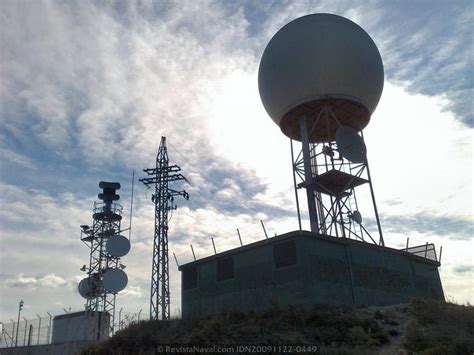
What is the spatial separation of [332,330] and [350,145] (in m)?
14.0

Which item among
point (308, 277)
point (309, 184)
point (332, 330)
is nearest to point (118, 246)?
point (309, 184)

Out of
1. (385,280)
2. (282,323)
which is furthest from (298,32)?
(282,323)

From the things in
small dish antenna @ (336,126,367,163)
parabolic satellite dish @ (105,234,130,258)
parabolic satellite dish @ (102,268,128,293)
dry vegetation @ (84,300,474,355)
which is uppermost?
small dish antenna @ (336,126,367,163)

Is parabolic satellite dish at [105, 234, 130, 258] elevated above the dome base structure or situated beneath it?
situated beneath

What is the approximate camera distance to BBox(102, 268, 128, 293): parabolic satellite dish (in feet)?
129

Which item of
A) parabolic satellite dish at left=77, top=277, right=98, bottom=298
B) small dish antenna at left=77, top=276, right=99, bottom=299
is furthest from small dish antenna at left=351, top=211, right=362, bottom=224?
parabolic satellite dish at left=77, top=277, right=98, bottom=298

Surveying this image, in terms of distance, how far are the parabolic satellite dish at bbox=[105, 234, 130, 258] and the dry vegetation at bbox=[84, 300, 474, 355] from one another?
16792mm

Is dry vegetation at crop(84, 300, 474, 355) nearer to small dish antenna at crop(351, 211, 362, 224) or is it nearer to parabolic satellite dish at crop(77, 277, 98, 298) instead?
small dish antenna at crop(351, 211, 362, 224)

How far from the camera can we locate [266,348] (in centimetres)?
1725

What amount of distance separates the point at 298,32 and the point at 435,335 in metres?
21.4

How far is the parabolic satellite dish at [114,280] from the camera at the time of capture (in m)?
39.4

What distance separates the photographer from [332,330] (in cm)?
2011

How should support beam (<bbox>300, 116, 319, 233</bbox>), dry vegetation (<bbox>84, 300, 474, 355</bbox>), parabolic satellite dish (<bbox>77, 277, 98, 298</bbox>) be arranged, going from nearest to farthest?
dry vegetation (<bbox>84, 300, 474, 355</bbox>), support beam (<bbox>300, 116, 319, 233</bbox>), parabolic satellite dish (<bbox>77, 277, 98, 298</bbox>)

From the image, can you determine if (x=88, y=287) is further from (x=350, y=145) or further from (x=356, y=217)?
(x=350, y=145)
